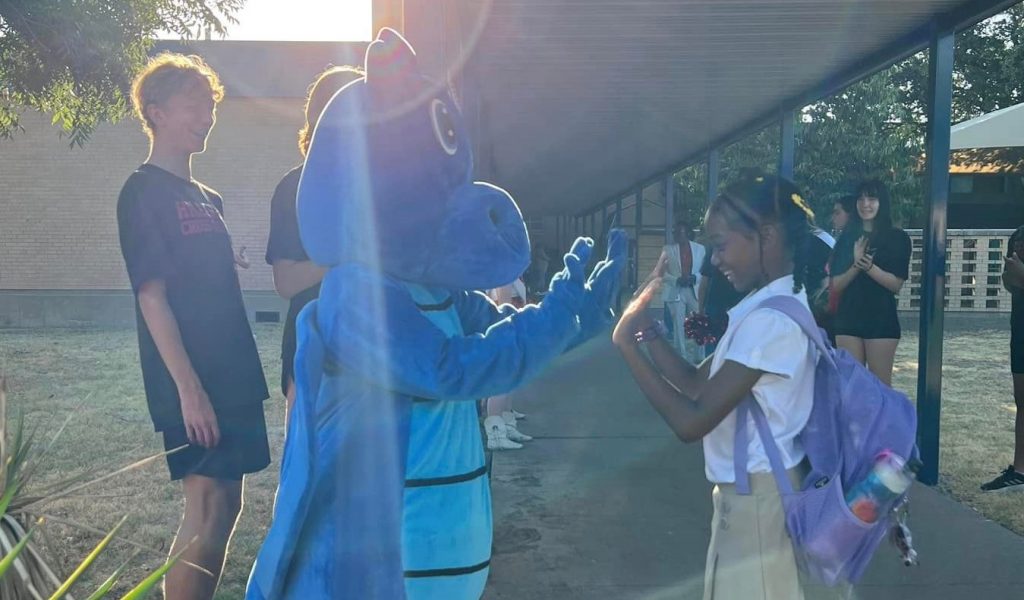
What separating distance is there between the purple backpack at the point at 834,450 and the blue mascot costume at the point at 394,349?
582mm

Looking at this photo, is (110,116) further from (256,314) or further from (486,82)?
(256,314)

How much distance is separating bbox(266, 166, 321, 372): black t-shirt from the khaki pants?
1.73 meters

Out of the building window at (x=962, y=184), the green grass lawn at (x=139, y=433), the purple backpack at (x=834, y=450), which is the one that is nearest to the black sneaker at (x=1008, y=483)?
the green grass lawn at (x=139, y=433)

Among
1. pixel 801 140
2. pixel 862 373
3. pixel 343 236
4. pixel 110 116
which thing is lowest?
pixel 862 373

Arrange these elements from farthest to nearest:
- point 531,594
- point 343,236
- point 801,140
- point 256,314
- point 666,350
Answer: point 801,140
point 256,314
point 531,594
point 666,350
point 343,236

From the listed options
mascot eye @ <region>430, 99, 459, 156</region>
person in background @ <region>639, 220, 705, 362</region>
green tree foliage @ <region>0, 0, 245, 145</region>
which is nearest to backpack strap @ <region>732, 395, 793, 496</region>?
mascot eye @ <region>430, 99, 459, 156</region>

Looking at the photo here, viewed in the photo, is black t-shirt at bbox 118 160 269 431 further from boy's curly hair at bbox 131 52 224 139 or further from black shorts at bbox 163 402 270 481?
boy's curly hair at bbox 131 52 224 139

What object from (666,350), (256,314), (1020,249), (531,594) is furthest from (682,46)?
(256,314)

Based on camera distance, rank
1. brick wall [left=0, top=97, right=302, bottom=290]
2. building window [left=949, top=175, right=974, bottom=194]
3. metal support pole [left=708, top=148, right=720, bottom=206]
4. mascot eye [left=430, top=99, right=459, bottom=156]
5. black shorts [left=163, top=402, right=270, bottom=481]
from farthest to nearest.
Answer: building window [left=949, top=175, right=974, bottom=194] < brick wall [left=0, top=97, right=302, bottom=290] < metal support pole [left=708, top=148, right=720, bottom=206] < black shorts [left=163, top=402, right=270, bottom=481] < mascot eye [left=430, top=99, right=459, bottom=156]

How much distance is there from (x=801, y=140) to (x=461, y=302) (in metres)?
24.2

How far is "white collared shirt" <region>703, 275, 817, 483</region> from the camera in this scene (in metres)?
2.10

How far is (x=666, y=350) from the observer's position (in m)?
2.36

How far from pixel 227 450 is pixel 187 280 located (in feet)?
1.89

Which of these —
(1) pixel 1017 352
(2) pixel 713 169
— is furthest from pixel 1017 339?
(2) pixel 713 169
